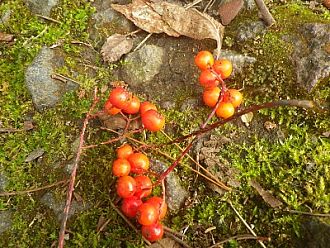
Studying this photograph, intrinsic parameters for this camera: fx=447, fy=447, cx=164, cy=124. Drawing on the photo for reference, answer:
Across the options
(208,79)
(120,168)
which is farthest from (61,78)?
(208,79)

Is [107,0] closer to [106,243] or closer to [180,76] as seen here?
[180,76]

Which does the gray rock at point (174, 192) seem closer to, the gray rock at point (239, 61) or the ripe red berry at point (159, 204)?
the ripe red berry at point (159, 204)

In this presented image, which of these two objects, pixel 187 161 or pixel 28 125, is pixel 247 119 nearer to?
pixel 187 161

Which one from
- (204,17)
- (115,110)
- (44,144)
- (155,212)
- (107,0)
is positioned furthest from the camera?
(107,0)

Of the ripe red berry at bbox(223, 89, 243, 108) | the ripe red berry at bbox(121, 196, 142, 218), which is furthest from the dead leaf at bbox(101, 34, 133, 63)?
the ripe red berry at bbox(121, 196, 142, 218)

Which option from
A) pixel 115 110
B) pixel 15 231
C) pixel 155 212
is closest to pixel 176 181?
pixel 155 212
